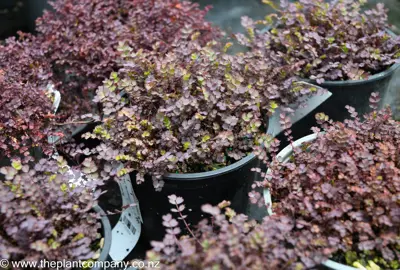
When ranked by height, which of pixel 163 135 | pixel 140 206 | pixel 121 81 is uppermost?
pixel 121 81

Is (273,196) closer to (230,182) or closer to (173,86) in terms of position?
(230,182)

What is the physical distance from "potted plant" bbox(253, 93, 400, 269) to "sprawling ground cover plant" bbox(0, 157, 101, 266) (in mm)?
738

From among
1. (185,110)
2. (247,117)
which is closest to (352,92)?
(247,117)

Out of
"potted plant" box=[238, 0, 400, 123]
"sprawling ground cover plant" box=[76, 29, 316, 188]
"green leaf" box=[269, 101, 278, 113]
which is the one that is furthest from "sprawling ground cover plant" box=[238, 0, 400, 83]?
"green leaf" box=[269, 101, 278, 113]

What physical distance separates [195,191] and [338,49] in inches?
47.6

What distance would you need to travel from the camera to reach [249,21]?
104 inches

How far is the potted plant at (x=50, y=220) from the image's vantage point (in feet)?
4.95

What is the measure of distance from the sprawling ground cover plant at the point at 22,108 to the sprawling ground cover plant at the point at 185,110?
0.30 metres

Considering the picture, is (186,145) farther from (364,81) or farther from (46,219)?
(364,81)

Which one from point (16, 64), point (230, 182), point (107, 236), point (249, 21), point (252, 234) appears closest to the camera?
point (252, 234)

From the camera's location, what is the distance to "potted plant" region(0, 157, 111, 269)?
1.51m

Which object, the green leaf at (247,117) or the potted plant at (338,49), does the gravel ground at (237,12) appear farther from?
the green leaf at (247,117)

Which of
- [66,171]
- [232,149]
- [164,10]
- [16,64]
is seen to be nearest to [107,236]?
[66,171]

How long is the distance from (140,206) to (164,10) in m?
1.29
